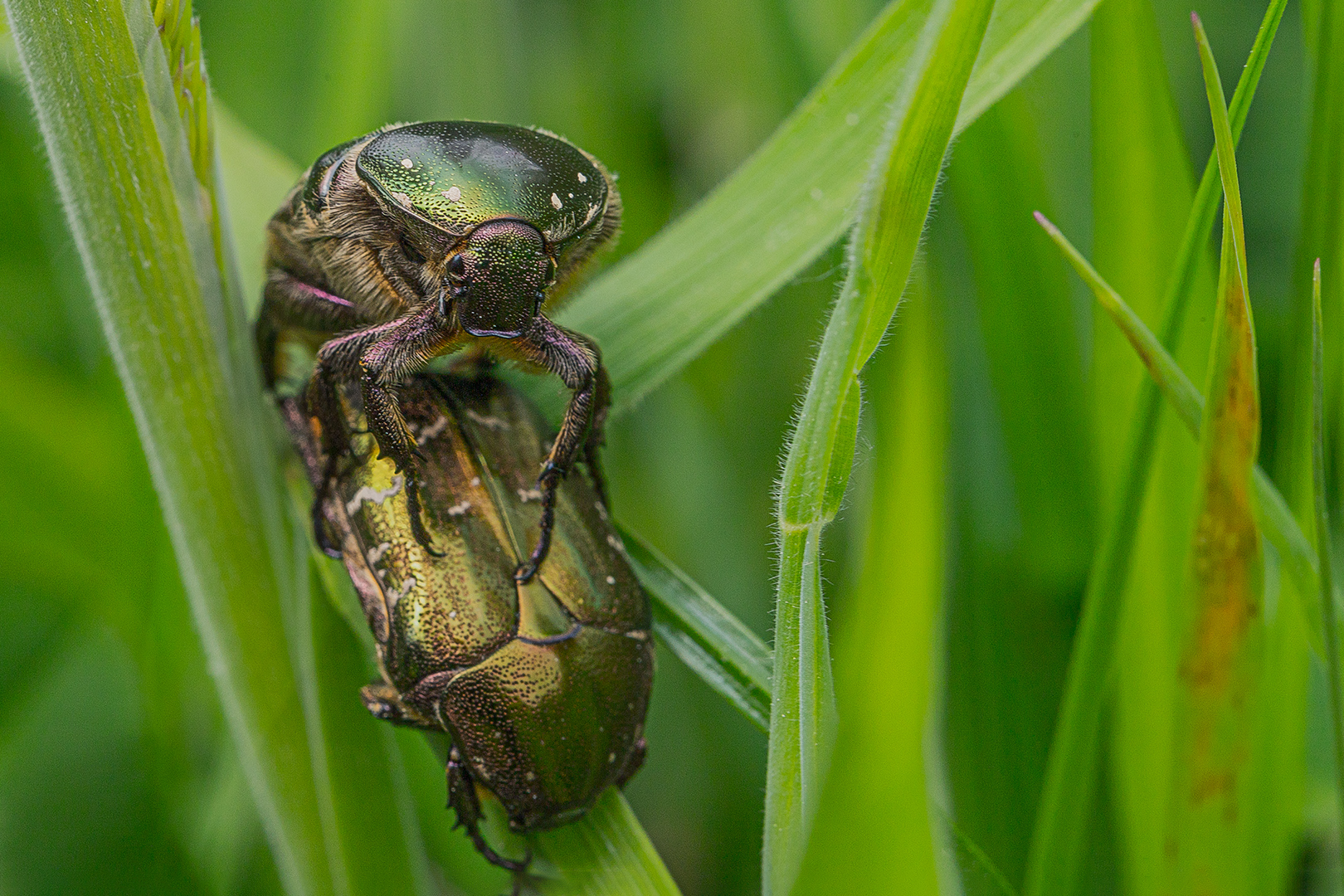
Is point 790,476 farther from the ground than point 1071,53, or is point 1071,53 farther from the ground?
point 1071,53

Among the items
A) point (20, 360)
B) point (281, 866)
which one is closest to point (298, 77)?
point (20, 360)

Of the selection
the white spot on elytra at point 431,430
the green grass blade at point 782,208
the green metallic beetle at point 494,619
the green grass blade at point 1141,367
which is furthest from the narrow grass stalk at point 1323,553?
the white spot on elytra at point 431,430

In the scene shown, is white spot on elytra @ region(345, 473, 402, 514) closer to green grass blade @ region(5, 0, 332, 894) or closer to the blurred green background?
green grass blade @ region(5, 0, 332, 894)

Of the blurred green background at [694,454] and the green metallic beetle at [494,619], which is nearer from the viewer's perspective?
the green metallic beetle at [494,619]

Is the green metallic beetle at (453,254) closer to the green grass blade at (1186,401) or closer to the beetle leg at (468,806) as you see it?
the beetle leg at (468,806)

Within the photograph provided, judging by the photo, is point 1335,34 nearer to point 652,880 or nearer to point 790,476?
point 790,476

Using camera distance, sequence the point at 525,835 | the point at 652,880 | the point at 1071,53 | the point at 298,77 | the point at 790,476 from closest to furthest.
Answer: the point at 790,476 < the point at 652,880 < the point at 525,835 < the point at 1071,53 < the point at 298,77

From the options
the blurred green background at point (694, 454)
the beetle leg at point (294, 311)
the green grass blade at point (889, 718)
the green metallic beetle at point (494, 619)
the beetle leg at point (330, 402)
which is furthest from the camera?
the blurred green background at point (694, 454)
